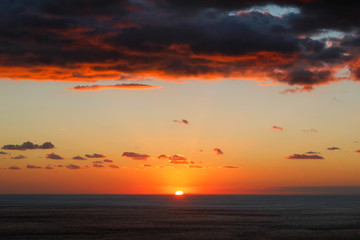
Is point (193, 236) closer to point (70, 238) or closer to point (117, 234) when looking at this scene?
point (117, 234)

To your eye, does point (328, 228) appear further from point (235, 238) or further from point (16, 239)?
point (16, 239)

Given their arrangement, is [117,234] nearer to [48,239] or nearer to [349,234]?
[48,239]

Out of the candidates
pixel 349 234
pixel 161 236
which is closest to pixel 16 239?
pixel 161 236

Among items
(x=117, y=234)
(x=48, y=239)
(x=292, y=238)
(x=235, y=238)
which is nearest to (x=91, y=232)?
(x=117, y=234)

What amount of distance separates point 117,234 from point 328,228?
37842mm

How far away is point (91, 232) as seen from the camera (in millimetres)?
79750

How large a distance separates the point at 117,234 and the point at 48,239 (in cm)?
1153

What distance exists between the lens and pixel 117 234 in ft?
254

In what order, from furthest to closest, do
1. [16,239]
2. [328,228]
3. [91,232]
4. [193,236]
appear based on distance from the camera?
[328,228], [91,232], [193,236], [16,239]

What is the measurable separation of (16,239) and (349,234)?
1973 inches

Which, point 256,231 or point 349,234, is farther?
point 256,231

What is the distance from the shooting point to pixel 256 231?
8231 centimetres

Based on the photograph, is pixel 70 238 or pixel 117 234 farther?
pixel 117 234

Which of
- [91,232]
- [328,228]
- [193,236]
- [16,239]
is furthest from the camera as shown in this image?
[328,228]
